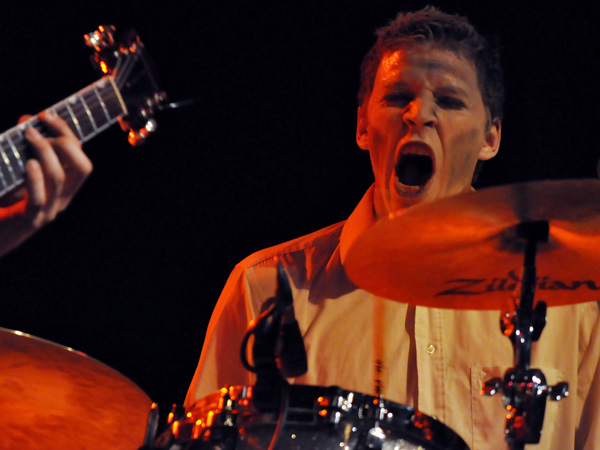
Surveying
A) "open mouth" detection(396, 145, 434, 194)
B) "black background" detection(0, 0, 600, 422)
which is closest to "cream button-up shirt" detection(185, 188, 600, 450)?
"open mouth" detection(396, 145, 434, 194)

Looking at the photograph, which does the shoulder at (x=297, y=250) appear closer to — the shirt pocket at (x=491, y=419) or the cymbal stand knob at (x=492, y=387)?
the shirt pocket at (x=491, y=419)

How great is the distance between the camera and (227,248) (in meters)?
2.85

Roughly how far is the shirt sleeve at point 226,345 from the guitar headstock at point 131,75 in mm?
763

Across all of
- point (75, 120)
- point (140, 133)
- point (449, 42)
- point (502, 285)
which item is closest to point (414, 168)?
point (449, 42)

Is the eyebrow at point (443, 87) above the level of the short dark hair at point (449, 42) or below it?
below

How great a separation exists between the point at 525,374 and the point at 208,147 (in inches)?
63.9

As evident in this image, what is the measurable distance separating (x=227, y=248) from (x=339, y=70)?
0.81 meters

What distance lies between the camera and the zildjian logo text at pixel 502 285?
5.77ft

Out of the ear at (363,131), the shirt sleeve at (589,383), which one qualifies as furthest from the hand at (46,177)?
the shirt sleeve at (589,383)

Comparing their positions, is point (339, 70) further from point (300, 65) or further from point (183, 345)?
point (183, 345)

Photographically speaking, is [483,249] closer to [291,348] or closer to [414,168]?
[291,348]

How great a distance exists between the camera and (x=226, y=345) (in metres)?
2.33

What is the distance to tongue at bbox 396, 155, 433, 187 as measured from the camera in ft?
7.86

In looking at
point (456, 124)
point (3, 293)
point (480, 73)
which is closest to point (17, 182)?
point (3, 293)
